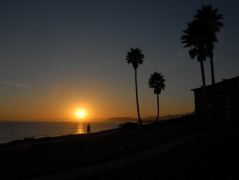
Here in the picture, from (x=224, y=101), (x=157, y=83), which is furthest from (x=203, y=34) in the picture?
(x=157, y=83)

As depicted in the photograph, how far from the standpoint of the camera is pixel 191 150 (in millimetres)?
16125

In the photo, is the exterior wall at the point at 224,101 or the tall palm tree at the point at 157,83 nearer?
the exterior wall at the point at 224,101

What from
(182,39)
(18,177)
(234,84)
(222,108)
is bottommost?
(18,177)

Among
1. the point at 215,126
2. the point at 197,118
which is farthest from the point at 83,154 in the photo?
the point at 197,118

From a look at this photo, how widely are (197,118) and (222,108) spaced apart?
6.78 meters

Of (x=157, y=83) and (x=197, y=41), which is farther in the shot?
(x=157, y=83)

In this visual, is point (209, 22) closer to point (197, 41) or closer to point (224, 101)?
point (197, 41)

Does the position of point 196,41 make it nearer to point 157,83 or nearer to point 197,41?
point 197,41

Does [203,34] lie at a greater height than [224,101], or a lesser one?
greater

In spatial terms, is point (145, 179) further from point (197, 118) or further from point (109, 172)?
point (197, 118)

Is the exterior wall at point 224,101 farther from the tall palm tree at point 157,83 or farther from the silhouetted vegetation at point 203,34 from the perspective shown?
the tall palm tree at point 157,83

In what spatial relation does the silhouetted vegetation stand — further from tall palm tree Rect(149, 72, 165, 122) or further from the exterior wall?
tall palm tree Rect(149, 72, 165, 122)

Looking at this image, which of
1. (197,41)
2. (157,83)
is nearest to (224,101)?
(197,41)

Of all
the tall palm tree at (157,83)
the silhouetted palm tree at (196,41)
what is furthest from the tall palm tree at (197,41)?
the tall palm tree at (157,83)
